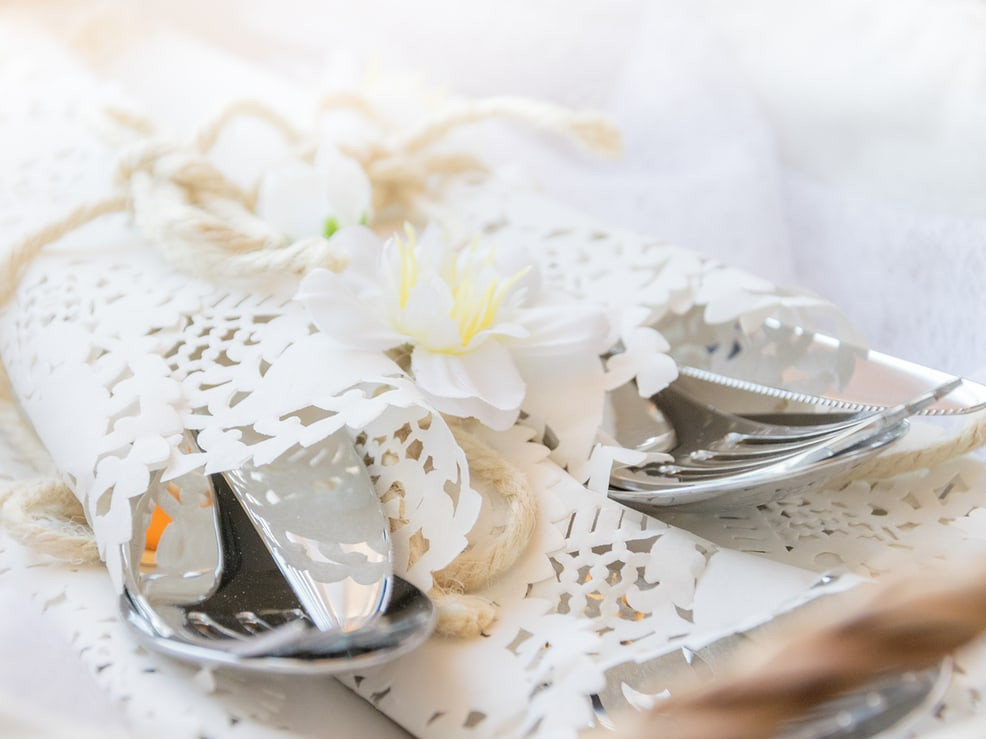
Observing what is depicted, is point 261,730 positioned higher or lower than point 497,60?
lower

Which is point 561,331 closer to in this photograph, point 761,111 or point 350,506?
point 350,506

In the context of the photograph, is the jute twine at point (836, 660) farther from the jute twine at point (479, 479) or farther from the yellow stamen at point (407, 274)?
the yellow stamen at point (407, 274)

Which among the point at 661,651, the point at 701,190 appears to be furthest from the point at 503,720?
the point at 701,190

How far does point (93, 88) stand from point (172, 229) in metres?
0.23

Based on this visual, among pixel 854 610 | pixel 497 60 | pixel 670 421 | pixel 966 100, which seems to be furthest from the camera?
pixel 497 60

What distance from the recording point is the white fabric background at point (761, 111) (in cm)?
44

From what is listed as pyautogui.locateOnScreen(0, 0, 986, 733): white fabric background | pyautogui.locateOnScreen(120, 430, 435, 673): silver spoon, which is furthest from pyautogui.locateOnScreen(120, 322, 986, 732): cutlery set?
pyautogui.locateOnScreen(0, 0, 986, 733): white fabric background

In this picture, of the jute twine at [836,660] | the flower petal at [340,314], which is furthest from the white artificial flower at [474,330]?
the jute twine at [836,660]

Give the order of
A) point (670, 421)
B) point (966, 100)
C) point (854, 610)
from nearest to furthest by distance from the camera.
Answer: point (854, 610), point (670, 421), point (966, 100)

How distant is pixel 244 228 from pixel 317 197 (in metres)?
0.04

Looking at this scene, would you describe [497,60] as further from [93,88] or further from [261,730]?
[261,730]

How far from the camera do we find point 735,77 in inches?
22.6

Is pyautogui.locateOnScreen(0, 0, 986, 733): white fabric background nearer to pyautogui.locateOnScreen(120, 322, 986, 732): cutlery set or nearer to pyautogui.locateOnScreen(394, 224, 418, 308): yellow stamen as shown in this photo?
pyautogui.locateOnScreen(120, 322, 986, 732): cutlery set

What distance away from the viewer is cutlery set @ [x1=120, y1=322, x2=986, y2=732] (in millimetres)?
239
